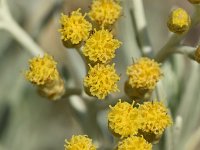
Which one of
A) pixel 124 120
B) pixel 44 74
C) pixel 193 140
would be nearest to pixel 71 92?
pixel 44 74

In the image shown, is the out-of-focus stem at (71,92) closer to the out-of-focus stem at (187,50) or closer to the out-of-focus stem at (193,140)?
the out-of-focus stem at (187,50)

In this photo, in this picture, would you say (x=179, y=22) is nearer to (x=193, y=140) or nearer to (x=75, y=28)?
(x=75, y=28)

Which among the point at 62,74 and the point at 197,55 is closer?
the point at 197,55

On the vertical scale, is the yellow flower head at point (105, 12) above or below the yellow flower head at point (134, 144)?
above

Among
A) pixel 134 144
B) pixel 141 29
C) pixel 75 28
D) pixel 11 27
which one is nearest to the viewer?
pixel 134 144

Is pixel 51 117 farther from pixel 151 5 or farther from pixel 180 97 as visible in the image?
pixel 180 97

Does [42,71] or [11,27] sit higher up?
[11,27]

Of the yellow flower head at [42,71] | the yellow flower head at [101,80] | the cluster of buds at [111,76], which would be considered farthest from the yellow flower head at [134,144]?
the yellow flower head at [42,71]
